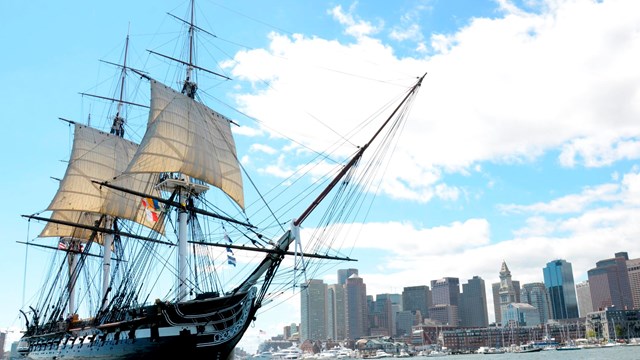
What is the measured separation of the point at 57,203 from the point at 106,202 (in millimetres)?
5242

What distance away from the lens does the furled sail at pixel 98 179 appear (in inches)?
2461

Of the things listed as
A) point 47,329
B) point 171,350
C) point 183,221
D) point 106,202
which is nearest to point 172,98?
point 183,221

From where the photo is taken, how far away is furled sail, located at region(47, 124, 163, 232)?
62500 millimetres

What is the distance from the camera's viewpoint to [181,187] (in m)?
47.9

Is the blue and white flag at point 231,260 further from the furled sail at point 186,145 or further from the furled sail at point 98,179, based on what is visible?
the furled sail at point 98,179

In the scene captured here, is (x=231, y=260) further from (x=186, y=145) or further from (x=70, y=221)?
(x=70, y=221)

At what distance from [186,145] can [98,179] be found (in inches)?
819

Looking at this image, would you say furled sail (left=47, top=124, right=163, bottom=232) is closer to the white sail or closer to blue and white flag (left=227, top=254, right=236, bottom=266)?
the white sail

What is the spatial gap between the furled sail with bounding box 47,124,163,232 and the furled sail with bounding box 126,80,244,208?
37.6 feet

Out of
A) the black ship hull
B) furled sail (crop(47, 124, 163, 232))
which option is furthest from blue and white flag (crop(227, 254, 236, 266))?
furled sail (crop(47, 124, 163, 232))

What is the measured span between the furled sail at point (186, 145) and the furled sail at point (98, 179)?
11450mm

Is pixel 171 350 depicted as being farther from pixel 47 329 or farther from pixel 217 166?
pixel 47 329

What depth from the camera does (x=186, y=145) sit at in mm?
48781

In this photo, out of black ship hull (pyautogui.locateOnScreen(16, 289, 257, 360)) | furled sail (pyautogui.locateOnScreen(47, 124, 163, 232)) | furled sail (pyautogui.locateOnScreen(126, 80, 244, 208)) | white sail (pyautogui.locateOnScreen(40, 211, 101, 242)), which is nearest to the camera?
black ship hull (pyautogui.locateOnScreen(16, 289, 257, 360))
